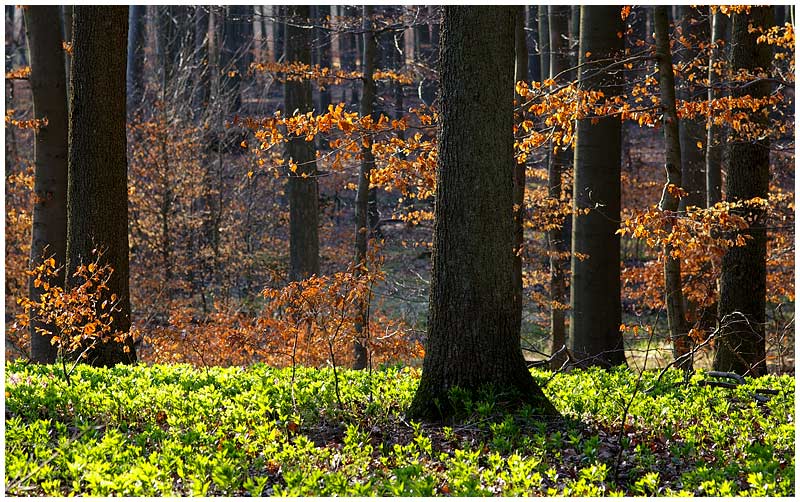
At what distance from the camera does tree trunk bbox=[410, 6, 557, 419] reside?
564 centimetres

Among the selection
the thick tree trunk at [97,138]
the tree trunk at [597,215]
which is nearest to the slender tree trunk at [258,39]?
the thick tree trunk at [97,138]

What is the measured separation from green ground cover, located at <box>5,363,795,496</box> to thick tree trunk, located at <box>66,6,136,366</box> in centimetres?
181

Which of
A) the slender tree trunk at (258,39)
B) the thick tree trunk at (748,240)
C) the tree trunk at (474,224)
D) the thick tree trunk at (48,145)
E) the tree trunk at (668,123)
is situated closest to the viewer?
the tree trunk at (474,224)

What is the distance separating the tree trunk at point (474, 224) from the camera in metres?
5.64

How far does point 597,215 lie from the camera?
32.4 feet

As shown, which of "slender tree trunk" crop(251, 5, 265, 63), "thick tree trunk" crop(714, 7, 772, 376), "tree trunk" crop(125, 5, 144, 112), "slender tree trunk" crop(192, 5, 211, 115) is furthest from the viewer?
"slender tree trunk" crop(192, 5, 211, 115)

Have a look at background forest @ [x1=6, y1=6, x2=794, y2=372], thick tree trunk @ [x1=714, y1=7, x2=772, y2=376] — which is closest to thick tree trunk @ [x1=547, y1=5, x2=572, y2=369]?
background forest @ [x1=6, y1=6, x2=794, y2=372]

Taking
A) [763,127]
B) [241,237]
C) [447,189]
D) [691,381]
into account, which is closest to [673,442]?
[691,381]

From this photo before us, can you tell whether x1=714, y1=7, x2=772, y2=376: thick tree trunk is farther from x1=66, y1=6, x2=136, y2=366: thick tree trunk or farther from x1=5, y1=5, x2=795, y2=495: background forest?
x1=66, y1=6, x2=136, y2=366: thick tree trunk

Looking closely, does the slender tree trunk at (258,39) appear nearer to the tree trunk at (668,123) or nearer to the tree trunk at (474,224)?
the tree trunk at (668,123)

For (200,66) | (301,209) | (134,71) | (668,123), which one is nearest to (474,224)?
(668,123)

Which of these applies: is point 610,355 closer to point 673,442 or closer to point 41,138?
point 673,442

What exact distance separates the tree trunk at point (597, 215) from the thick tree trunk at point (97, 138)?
5489 millimetres

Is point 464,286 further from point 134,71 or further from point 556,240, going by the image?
point 134,71
